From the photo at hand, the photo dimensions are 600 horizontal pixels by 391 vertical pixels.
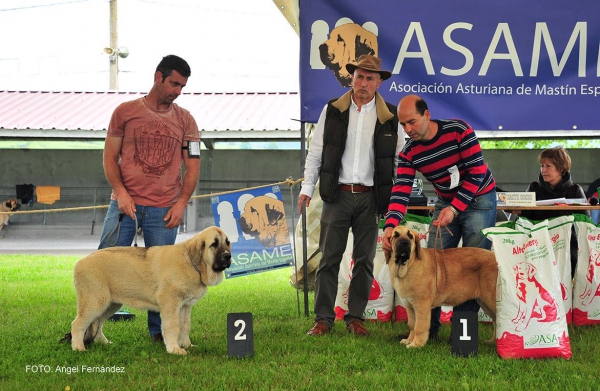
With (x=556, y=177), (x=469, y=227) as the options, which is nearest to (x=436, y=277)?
(x=469, y=227)

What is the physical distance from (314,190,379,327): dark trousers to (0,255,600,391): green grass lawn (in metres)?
0.26

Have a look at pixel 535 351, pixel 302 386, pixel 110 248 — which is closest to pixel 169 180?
pixel 110 248

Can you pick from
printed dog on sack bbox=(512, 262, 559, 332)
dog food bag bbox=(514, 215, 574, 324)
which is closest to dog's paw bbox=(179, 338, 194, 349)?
printed dog on sack bbox=(512, 262, 559, 332)

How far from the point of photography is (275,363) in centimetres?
384

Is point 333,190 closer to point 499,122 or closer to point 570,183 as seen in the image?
point 499,122

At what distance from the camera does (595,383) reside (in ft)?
11.3

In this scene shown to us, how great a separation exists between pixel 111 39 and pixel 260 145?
10336 millimetres

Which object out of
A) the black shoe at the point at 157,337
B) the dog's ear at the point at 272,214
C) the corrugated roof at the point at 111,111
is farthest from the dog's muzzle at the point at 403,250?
the corrugated roof at the point at 111,111

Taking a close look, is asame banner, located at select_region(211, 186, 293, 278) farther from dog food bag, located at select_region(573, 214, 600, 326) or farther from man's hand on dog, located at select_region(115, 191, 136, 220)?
dog food bag, located at select_region(573, 214, 600, 326)

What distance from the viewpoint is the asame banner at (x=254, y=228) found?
5.45 metres

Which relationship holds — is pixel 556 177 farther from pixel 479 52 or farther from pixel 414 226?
pixel 414 226

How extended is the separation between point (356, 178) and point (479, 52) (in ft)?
5.36

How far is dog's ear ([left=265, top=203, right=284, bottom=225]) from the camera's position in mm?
5633

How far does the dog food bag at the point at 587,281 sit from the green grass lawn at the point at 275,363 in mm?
189
